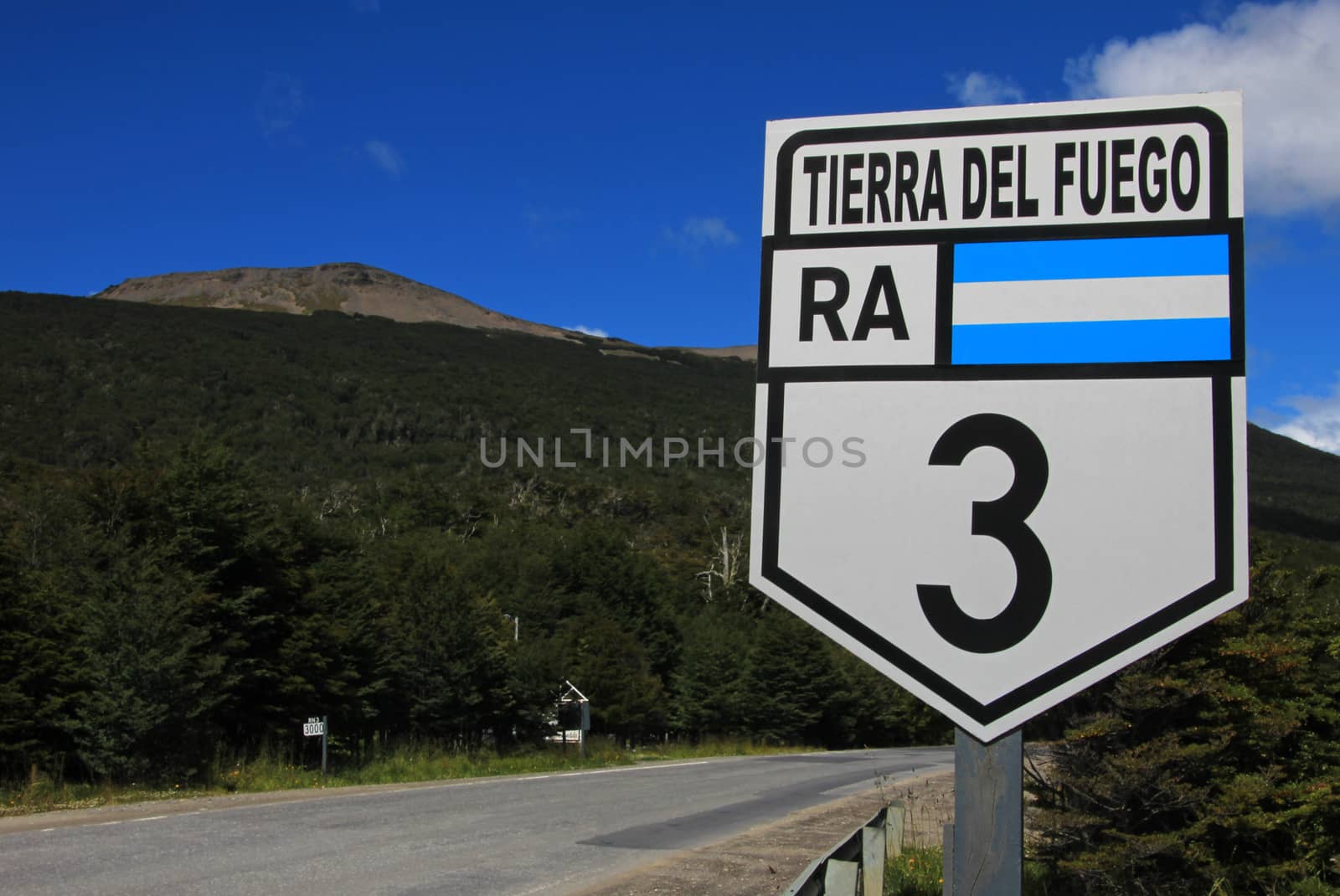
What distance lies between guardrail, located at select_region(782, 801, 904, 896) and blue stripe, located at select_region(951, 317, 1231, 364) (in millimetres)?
2801

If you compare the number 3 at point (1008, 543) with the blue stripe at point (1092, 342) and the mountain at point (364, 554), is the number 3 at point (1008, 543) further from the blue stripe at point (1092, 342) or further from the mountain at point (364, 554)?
the mountain at point (364, 554)

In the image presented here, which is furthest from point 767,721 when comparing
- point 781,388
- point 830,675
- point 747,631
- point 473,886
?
point 781,388

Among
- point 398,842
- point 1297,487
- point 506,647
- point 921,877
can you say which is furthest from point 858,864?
point 1297,487

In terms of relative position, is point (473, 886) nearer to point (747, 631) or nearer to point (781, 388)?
point (781, 388)

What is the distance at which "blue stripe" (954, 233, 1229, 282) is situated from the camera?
161 centimetres

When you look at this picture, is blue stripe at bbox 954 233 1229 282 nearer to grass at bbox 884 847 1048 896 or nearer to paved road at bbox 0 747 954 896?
grass at bbox 884 847 1048 896

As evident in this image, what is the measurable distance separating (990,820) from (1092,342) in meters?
0.64

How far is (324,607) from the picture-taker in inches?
998

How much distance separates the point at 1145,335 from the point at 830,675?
53.9 metres

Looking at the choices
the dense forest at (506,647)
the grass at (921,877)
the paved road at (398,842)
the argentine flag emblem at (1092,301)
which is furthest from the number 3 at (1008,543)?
the paved road at (398,842)

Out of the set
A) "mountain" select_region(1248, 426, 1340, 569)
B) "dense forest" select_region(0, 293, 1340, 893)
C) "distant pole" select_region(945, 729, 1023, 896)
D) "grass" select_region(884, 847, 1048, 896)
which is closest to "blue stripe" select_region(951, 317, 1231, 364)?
"distant pole" select_region(945, 729, 1023, 896)

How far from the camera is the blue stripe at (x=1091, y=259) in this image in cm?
161

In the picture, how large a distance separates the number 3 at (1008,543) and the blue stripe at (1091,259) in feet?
0.69

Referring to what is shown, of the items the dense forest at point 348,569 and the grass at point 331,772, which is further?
the dense forest at point 348,569
